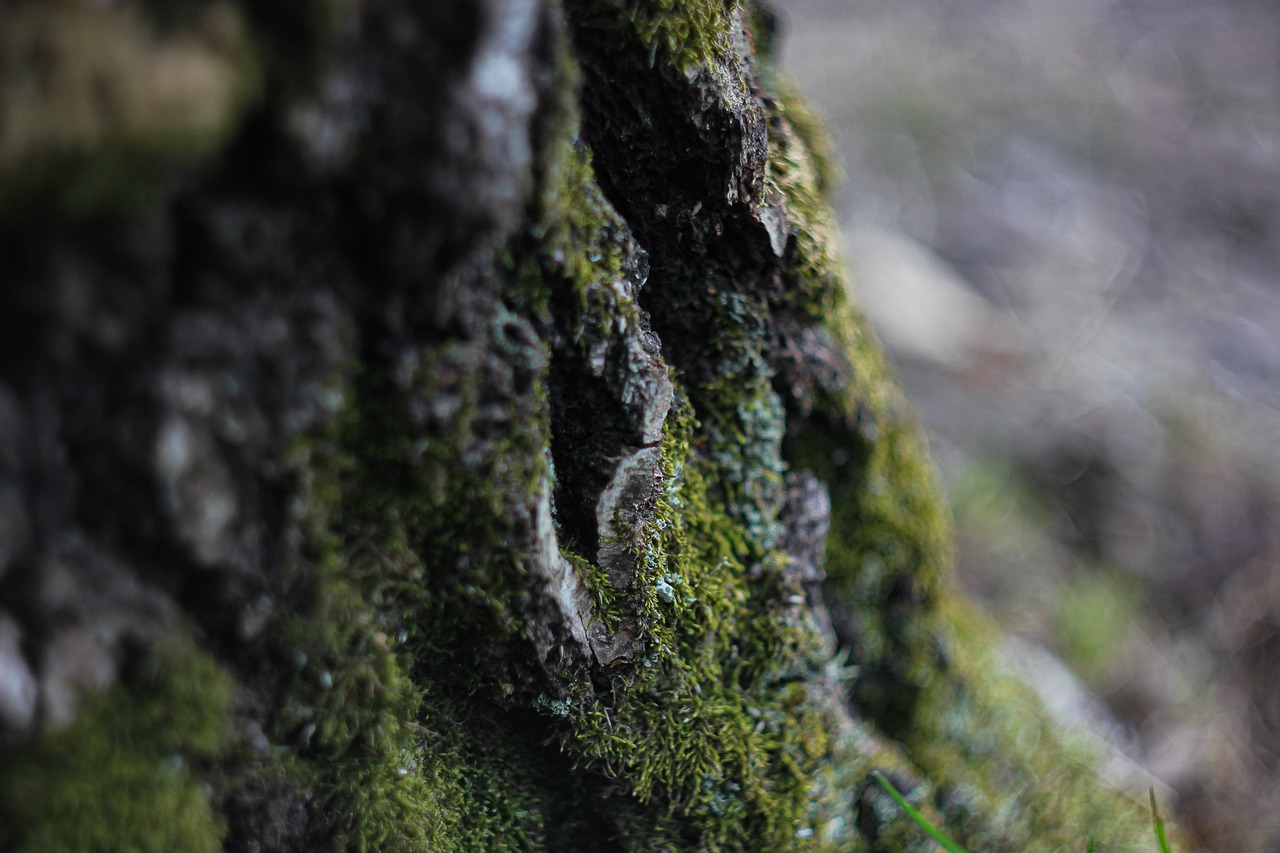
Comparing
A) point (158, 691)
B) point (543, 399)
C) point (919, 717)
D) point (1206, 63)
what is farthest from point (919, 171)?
point (158, 691)

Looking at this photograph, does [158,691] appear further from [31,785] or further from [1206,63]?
[1206,63]

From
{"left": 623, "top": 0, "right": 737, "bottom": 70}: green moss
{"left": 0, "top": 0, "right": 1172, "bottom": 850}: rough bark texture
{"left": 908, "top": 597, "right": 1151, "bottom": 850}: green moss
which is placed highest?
{"left": 623, "top": 0, "right": 737, "bottom": 70}: green moss

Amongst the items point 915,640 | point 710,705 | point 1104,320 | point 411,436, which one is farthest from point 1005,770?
point 1104,320

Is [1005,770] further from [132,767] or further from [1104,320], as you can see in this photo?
[1104,320]

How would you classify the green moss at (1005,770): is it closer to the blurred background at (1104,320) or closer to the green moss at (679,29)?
the blurred background at (1104,320)

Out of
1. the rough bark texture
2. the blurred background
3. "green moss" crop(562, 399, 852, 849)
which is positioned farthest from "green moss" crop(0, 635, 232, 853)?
the blurred background

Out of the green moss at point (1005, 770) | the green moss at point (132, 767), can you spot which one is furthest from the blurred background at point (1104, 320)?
the green moss at point (132, 767)

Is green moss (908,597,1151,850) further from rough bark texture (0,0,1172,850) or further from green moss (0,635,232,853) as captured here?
green moss (0,635,232,853)

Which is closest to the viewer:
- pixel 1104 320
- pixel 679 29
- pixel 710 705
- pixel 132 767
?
pixel 132 767
